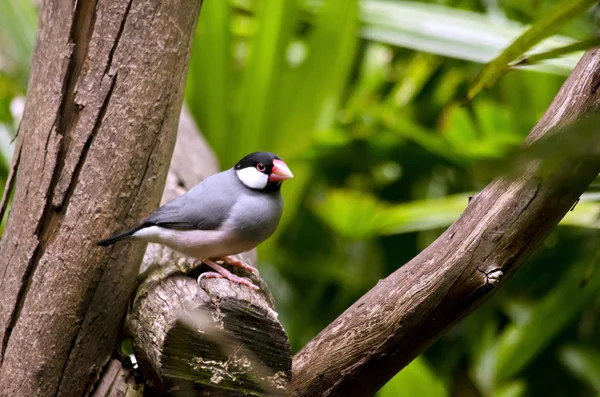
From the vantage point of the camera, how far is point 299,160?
95.7 inches

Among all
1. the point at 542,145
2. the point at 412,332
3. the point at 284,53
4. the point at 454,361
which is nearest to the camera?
the point at 542,145

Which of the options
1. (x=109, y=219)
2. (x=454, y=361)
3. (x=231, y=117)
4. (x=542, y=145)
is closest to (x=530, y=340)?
(x=454, y=361)

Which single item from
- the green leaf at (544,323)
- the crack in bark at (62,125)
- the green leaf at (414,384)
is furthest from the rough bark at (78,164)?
the green leaf at (544,323)

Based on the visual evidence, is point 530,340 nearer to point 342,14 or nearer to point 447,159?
point 447,159

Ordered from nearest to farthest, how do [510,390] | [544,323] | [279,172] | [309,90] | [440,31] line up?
1. [279,172]
2. [440,31]
3. [544,323]
4. [510,390]
5. [309,90]

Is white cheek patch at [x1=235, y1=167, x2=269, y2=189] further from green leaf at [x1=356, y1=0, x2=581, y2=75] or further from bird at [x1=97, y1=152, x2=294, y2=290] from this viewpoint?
green leaf at [x1=356, y1=0, x2=581, y2=75]

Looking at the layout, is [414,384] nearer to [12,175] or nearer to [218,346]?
[218,346]

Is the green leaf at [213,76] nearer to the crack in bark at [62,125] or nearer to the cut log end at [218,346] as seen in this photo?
the crack in bark at [62,125]

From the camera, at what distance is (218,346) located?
3.67 ft

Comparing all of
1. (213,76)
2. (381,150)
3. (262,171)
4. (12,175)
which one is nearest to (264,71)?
(213,76)

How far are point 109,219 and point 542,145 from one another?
1019mm

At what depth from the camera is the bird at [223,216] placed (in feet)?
4.67

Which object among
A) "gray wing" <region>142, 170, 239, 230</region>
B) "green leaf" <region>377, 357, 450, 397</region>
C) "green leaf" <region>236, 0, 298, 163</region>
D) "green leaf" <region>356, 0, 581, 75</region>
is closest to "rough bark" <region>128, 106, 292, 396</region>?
"gray wing" <region>142, 170, 239, 230</region>

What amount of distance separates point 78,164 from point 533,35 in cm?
90
